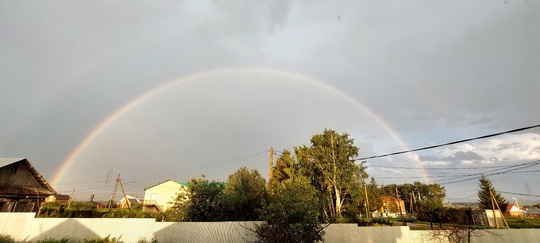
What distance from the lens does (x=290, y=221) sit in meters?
13.9

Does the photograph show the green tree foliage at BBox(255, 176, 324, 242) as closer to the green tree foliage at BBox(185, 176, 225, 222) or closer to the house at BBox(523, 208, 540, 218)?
the green tree foliage at BBox(185, 176, 225, 222)

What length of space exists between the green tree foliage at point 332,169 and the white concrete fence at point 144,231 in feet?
60.4

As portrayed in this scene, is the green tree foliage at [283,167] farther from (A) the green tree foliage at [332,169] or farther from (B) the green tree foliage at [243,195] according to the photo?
(B) the green tree foliage at [243,195]

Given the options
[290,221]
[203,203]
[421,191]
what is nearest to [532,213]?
[421,191]

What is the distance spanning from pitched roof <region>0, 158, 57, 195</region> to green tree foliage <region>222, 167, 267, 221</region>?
20868 mm

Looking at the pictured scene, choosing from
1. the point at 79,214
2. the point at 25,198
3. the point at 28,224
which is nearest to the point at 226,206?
the point at 28,224

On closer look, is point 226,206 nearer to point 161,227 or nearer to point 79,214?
point 161,227

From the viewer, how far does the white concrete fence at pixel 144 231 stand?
14914 mm

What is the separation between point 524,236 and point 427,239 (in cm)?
622

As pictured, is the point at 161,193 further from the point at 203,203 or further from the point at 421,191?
the point at 421,191

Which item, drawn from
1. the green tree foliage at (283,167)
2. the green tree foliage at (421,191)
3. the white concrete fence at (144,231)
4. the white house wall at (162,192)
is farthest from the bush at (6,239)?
the green tree foliage at (421,191)

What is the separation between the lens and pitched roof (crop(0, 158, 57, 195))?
995 inches

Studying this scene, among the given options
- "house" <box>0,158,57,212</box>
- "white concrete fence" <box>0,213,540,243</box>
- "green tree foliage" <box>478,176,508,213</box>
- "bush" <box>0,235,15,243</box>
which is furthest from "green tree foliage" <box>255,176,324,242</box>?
"green tree foliage" <box>478,176,508,213</box>

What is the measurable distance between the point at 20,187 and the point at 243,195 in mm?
23272
